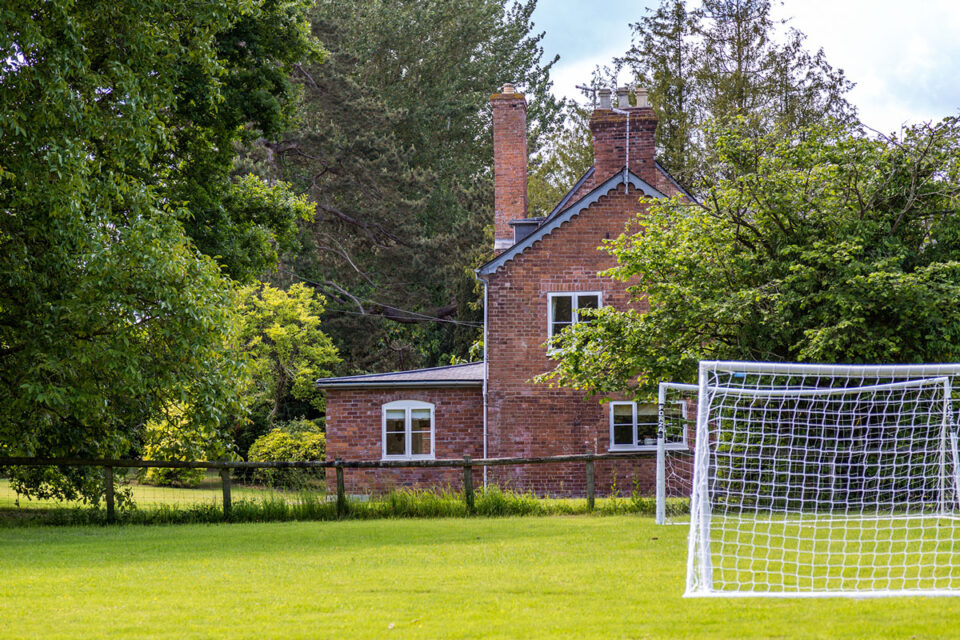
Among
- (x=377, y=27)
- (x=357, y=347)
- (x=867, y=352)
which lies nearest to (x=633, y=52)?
(x=377, y=27)

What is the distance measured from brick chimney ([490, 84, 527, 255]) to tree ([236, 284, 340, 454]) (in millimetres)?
9433

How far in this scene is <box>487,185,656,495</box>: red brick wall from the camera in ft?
84.5

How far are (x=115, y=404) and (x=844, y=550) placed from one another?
1158cm

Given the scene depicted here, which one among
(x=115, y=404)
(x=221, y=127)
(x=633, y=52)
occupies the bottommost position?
(x=115, y=404)

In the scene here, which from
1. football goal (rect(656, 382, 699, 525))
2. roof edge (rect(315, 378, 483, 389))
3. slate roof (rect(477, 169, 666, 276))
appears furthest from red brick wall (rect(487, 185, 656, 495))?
football goal (rect(656, 382, 699, 525))

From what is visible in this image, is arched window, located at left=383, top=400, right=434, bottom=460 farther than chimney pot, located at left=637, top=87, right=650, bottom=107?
Yes

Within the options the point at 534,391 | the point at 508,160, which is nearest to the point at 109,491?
the point at 534,391

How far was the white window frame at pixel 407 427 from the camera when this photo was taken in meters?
26.9

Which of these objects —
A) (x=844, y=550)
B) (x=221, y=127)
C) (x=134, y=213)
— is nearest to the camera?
(x=844, y=550)

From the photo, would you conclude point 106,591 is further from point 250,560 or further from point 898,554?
point 898,554

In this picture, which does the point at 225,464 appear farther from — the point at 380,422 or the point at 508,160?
the point at 508,160

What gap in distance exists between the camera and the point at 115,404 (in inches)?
683

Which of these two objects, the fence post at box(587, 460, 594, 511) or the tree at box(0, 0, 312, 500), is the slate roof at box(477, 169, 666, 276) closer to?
the fence post at box(587, 460, 594, 511)

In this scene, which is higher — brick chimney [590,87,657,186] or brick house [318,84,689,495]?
brick chimney [590,87,657,186]
